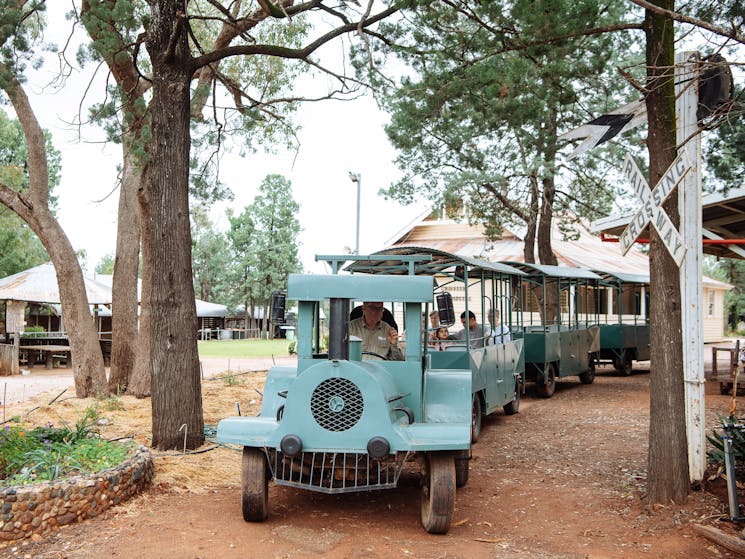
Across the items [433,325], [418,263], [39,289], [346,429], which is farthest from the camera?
[39,289]

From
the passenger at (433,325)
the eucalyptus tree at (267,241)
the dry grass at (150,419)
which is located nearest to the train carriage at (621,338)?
the passenger at (433,325)

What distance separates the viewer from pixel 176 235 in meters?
8.73

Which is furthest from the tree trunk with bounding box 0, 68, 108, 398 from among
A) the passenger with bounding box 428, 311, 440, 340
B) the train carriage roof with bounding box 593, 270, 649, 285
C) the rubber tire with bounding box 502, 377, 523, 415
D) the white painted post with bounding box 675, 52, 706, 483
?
the train carriage roof with bounding box 593, 270, 649, 285

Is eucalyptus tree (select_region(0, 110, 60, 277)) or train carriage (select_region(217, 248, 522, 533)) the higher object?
eucalyptus tree (select_region(0, 110, 60, 277))

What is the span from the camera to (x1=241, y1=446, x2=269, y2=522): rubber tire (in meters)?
6.01

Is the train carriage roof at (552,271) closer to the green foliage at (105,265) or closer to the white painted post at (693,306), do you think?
the white painted post at (693,306)

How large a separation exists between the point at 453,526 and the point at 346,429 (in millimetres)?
1375

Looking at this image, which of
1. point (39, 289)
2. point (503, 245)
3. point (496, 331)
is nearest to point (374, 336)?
point (496, 331)

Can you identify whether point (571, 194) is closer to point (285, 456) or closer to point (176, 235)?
point (176, 235)

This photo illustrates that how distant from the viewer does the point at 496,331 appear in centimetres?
1236

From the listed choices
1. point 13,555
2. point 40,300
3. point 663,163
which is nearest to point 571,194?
point 663,163

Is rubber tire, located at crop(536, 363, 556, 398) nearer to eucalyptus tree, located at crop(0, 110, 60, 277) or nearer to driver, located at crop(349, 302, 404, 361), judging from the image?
driver, located at crop(349, 302, 404, 361)

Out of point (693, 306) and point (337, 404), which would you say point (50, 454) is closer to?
point (337, 404)

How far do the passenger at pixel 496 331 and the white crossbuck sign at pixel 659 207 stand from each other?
15.3 ft
